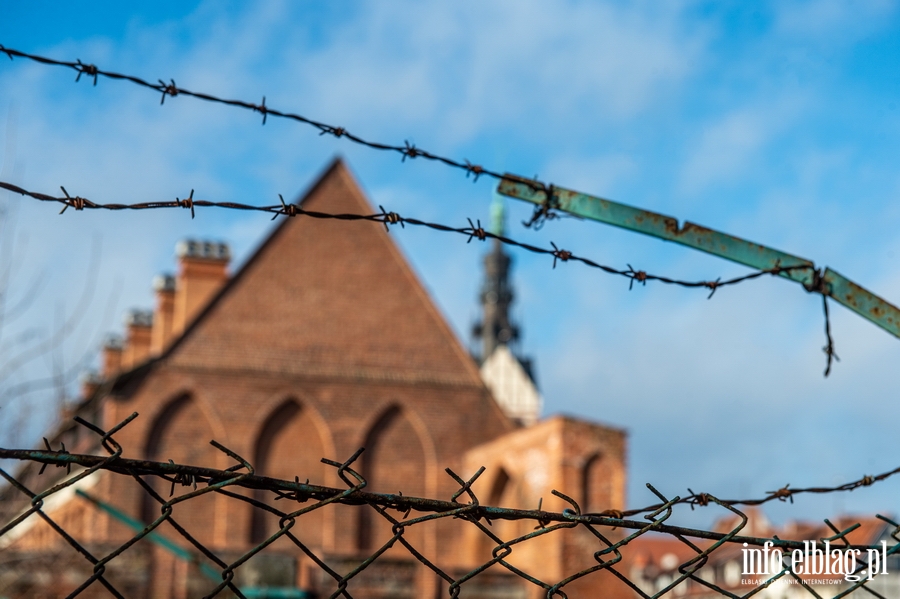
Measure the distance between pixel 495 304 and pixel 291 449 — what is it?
46.8 m

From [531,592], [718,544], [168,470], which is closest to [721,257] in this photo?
[718,544]

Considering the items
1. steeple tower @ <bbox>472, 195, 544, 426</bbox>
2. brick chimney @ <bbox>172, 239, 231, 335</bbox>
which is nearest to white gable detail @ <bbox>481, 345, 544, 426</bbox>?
steeple tower @ <bbox>472, 195, 544, 426</bbox>

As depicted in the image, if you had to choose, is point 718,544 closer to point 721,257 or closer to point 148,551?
point 721,257

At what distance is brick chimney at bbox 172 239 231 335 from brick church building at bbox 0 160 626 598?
8.0 inches

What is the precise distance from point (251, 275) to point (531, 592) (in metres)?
9.43

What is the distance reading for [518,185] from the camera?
14.6 ft

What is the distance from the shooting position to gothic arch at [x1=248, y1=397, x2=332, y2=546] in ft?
82.4

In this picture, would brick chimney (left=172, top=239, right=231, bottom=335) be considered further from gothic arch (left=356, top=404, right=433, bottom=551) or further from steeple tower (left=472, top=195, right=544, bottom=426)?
steeple tower (left=472, top=195, right=544, bottom=426)

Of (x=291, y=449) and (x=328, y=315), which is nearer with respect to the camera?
(x=291, y=449)

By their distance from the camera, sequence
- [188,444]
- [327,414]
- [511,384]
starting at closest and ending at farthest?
[188,444]
[327,414]
[511,384]

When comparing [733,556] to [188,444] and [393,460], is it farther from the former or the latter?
[188,444]

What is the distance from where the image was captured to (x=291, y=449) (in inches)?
1003

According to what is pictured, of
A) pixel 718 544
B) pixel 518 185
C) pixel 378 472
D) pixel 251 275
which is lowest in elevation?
pixel 718 544

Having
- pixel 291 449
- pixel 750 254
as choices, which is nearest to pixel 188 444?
pixel 291 449
